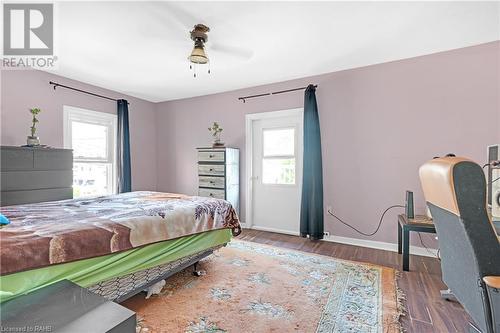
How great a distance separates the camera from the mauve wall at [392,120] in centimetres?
268

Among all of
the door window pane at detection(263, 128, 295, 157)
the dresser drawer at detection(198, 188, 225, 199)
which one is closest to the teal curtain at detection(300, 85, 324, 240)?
the door window pane at detection(263, 128, 295, 157)

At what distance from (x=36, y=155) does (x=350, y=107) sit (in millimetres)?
4029

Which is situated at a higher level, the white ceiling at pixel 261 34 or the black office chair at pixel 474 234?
the white ceiling at pixel 261 34

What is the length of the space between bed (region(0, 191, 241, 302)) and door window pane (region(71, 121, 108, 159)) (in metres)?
1.96

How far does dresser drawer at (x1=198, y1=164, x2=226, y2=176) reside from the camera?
153 inches

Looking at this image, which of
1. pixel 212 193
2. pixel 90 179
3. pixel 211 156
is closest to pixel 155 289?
pixel 212 193

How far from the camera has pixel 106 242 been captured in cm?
152

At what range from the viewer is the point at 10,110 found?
309 cm

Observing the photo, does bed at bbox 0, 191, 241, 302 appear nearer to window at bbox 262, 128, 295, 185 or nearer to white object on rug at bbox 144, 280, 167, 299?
white object on rug at bbox 144, 280, 167, 299

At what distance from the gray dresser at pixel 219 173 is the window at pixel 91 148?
5.64 ft

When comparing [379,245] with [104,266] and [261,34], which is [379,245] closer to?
[261,34]
